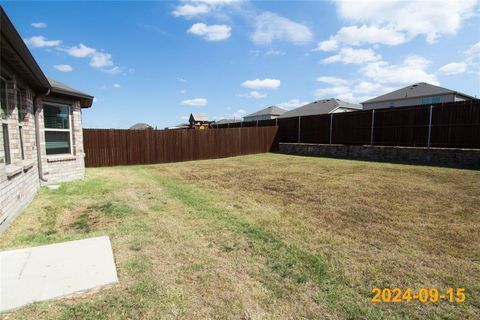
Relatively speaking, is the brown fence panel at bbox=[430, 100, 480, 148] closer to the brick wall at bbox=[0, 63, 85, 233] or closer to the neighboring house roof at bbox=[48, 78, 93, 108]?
the neighboring house roof at bbox=[48, 78, 93, 108]

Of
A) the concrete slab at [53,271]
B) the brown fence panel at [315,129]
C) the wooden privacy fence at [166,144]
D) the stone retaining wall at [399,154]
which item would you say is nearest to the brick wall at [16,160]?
the concrete slab at [53,271]

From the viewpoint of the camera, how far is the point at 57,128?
25.4 ft

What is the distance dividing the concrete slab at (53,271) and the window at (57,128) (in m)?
5.46

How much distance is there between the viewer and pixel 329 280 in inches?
104

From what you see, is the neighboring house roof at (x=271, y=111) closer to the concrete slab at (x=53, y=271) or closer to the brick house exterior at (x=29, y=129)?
the brick house exterior at (x=29, y=129)

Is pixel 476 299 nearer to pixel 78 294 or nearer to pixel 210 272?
pixel 210 272

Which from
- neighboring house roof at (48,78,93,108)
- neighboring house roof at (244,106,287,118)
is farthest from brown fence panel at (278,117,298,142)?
neighboring house roof at (244,106,287,118)

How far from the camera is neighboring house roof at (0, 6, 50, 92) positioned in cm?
316

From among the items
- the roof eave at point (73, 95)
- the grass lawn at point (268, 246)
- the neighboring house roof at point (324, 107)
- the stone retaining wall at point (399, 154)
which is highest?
the neighboring house roof at point (324, 107)

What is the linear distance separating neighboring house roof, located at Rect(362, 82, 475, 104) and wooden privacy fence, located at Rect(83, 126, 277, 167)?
1664 centimetres

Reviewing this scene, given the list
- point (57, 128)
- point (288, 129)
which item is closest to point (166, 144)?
point (57, 128)

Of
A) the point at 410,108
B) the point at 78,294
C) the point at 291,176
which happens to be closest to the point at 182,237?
the point at 78,294

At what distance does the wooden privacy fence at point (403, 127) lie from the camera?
35.3 ft

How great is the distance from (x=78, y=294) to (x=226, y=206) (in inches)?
124
